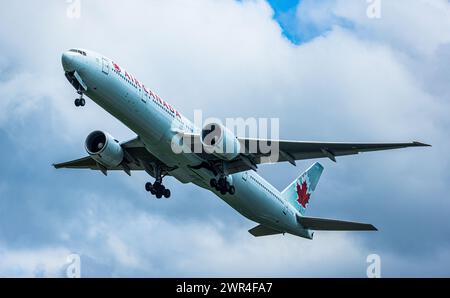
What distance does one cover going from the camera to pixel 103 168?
4531 cm

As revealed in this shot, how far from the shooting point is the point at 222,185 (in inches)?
1660

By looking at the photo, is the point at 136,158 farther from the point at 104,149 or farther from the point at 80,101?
the point at 80,101

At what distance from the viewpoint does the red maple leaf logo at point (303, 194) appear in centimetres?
5322

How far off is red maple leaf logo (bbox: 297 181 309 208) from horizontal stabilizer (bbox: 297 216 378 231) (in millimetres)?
3758

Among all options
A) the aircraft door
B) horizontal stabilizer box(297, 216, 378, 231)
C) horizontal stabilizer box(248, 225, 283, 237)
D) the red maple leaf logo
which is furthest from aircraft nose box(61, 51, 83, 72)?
the red maple leaf logo

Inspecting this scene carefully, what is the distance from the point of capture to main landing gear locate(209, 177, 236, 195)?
42.1 metres

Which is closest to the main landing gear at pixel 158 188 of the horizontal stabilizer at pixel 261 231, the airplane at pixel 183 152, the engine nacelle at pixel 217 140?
the airplane at pixel 183 152

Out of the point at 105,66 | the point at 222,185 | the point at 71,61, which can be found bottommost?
the point at 222,185

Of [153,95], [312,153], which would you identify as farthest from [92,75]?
[312,153]

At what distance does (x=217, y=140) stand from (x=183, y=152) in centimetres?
188

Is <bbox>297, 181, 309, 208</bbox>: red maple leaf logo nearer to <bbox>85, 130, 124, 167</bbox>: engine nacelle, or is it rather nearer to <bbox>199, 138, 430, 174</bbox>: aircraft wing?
<bbox>199, 138, 430, 174</bbox>: aircraft wing

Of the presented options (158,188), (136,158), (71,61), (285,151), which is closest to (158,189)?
(158,188)
